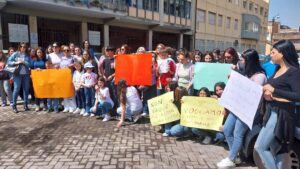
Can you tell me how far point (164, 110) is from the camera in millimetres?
5496

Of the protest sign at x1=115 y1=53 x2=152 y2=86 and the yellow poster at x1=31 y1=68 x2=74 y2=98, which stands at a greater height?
the protest sign at x1=115 y1=53 x2=152 y2=86

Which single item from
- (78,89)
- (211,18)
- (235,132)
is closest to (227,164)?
(235,132)

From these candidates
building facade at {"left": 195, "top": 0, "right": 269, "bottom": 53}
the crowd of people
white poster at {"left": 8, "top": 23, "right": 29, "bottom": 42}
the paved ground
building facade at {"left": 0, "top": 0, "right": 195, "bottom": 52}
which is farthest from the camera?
building facade at {"left": 195, "top": 0, "right": 269, "bottom": 53}

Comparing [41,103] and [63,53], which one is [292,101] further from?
[41,103]

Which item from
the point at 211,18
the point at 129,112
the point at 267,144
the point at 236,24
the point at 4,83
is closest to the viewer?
the point at 267,144

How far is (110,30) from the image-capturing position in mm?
24156

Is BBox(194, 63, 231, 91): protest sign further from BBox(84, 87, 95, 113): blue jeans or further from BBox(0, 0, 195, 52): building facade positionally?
BBox(0, 0, 195, 52): building facade

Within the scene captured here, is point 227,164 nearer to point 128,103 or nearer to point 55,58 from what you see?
point 128,103

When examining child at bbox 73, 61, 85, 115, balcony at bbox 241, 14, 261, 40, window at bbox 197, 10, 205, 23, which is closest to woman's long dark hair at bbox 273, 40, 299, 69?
child at bbox 73, 61, 85, 115

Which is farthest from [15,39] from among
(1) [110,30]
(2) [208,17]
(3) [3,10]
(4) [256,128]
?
(2) [208,17]

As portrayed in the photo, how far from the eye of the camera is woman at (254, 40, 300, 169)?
296 centimetres

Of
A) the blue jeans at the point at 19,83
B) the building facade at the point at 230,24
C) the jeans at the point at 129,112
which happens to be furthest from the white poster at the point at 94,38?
the building facade at the point at 230,24

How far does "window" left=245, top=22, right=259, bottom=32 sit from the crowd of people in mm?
44814

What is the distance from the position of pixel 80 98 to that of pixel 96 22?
636 inches
